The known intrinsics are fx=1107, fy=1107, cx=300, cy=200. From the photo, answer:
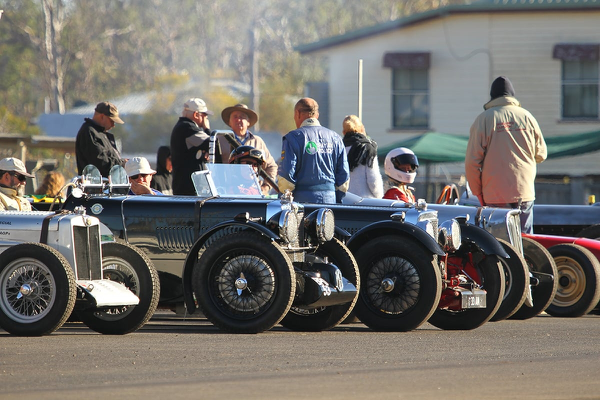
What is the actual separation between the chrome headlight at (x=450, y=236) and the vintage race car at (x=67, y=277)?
2.25m

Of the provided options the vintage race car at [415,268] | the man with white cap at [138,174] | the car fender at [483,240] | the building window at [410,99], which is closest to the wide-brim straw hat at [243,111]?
the man with white cap at [138,174]

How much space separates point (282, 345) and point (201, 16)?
258 feet

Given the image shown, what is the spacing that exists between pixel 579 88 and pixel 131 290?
20787 millimetres

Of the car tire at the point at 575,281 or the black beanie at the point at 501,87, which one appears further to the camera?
the black beanie at the point at 501,87

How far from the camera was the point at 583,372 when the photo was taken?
6.32m

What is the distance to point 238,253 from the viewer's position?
320 inches

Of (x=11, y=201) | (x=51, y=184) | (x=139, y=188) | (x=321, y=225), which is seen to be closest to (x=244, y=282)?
(x=321, y=225)

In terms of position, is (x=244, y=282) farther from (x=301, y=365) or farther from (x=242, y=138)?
(x=242, y=138)

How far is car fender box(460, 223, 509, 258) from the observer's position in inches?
343

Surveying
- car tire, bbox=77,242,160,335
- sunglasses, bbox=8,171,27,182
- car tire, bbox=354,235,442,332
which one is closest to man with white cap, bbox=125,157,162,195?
sunglasses, bbox=8,171,27,182

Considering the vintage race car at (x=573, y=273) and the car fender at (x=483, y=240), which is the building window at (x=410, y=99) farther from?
the car fender at (x=483, y=240)

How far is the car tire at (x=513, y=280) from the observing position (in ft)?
30.0

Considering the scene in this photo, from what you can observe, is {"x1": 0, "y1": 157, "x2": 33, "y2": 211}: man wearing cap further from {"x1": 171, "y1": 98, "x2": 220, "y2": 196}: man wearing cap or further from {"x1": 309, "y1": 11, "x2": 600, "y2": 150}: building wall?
{"x1": 309, "y1": 11, "x2": 600, "y2": 150}: building wall

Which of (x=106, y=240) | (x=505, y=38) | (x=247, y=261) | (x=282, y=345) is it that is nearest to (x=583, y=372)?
(x=282, y=345)
